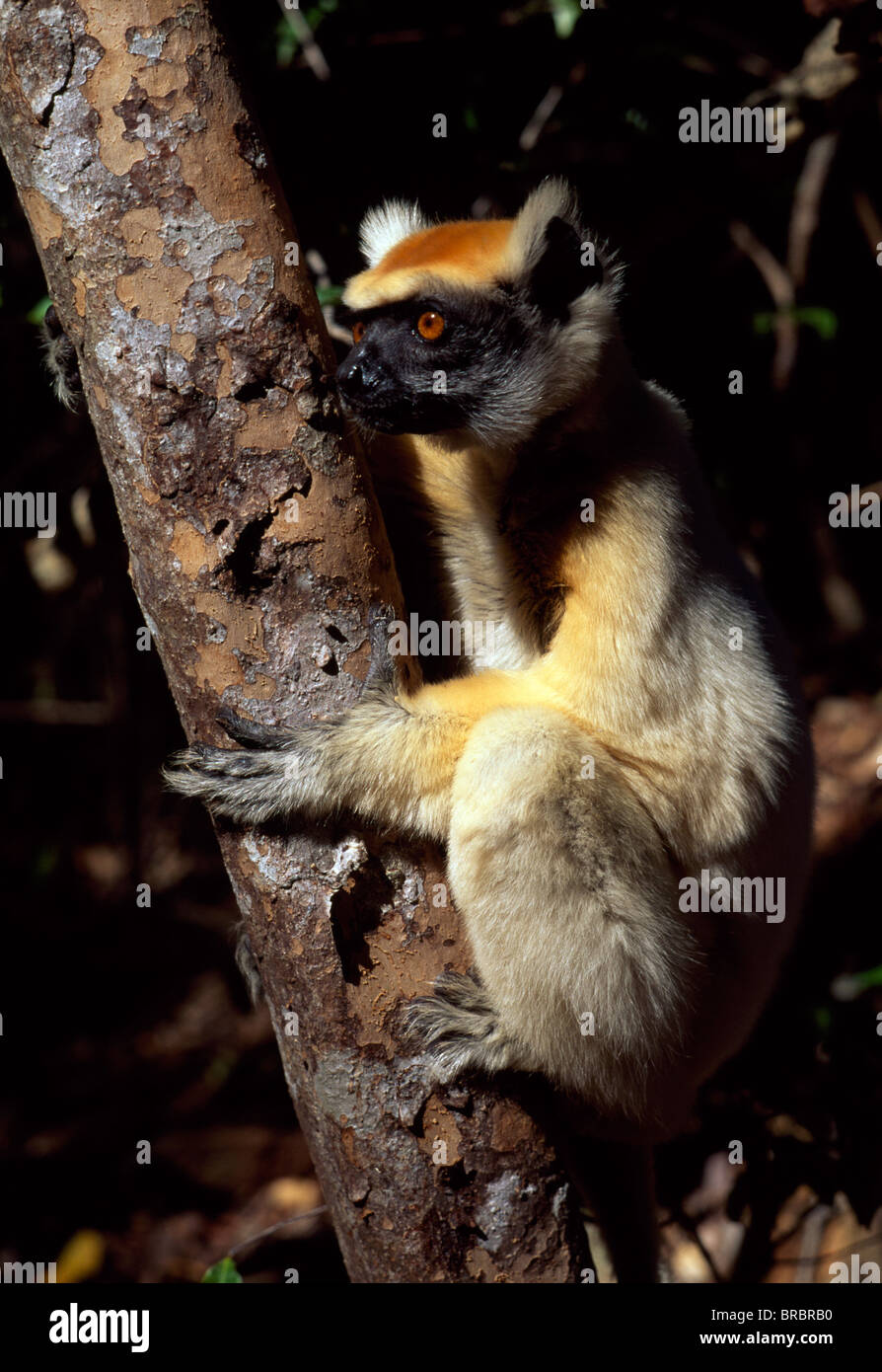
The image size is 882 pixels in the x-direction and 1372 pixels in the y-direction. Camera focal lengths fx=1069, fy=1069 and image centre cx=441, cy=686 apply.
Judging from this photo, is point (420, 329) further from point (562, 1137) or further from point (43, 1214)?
point (43, 1214)

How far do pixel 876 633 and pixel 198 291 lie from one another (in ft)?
20.1

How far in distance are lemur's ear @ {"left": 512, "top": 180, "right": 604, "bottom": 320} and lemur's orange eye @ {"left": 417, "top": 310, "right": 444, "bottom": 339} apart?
299mm

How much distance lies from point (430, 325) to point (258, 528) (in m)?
1.06

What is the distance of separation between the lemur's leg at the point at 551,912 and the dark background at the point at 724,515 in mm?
1674

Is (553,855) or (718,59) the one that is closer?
(553,855)

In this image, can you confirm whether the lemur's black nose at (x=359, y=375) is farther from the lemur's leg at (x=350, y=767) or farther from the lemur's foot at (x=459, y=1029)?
the lemur's foot at (x=459, y=1029)

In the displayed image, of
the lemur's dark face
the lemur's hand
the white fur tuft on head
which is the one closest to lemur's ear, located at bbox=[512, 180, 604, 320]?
the white fur tuft on head

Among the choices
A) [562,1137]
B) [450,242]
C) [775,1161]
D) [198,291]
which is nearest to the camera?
[198,291]

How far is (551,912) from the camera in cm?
293

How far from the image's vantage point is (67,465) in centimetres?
447

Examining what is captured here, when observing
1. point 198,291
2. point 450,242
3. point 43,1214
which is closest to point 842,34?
point 450,242

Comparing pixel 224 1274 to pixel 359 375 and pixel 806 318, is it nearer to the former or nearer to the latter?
pixel 359 375

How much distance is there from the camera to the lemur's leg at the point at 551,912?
9.42 feet

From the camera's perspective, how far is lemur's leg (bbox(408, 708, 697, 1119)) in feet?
9.42
